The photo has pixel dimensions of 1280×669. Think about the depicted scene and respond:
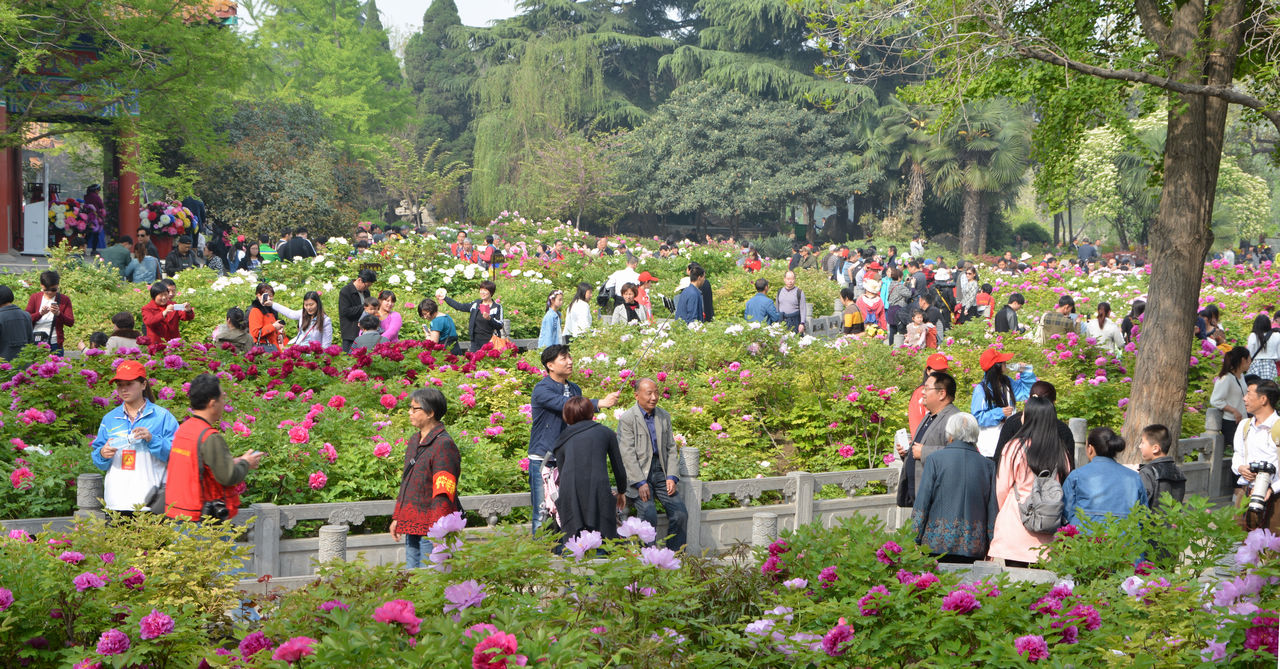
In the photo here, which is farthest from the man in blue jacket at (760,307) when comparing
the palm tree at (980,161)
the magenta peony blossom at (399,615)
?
the palm tree at (980,161)

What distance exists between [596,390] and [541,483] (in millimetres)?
4073

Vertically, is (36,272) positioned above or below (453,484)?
above

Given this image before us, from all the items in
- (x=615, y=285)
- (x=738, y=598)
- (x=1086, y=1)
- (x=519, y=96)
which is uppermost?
(x=519, y=96)

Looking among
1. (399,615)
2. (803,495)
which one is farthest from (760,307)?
(399,615)

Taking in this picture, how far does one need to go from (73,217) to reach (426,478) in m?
21.0

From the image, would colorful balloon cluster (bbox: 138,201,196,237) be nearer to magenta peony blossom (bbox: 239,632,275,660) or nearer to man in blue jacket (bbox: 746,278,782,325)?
man in blue jacket (bbox: 746,278,782,325)

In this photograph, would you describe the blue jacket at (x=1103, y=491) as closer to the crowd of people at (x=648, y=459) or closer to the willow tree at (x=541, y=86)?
the crowd of people at (x=648, y=459)

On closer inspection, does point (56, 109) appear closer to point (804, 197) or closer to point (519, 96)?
point (519, 96)

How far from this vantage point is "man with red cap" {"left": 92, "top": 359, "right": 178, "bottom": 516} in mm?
5859

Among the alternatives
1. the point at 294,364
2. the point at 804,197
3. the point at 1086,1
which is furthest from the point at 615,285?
the point at 804,197

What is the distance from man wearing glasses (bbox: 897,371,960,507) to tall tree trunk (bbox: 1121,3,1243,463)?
13.7 feet

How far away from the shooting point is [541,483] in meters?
7.43

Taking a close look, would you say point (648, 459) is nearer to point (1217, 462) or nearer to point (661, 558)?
point (661, 558)

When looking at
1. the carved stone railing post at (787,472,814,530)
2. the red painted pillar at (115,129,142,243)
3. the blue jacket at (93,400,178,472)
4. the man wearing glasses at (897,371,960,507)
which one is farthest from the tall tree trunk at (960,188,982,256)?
the blue jacket at (93,400,178,472)
